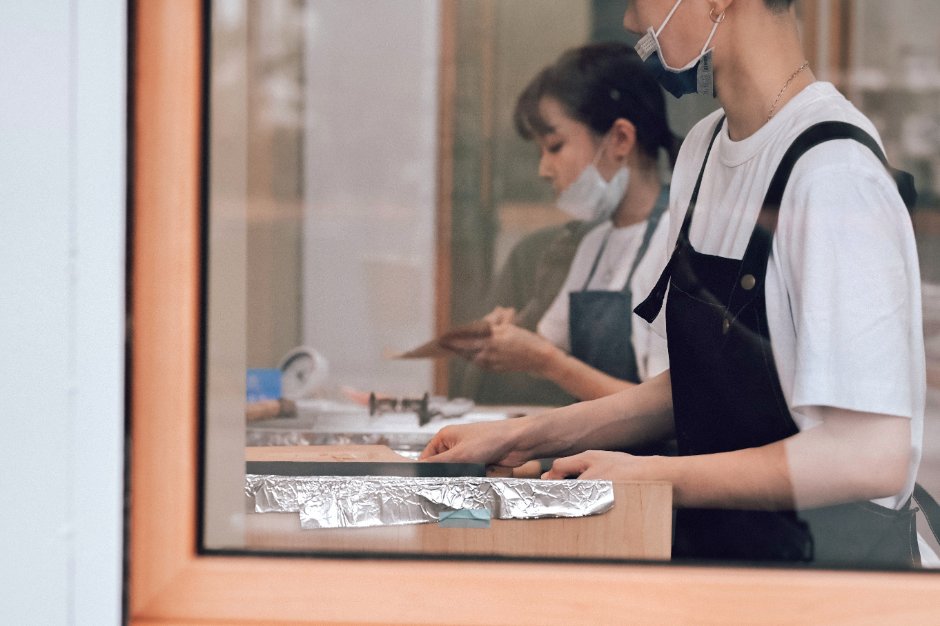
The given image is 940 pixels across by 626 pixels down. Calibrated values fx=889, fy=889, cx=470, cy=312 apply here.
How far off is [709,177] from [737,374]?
0.28m

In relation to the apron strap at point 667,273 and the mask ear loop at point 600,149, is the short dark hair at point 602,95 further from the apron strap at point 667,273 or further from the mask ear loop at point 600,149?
the apron strap at point 667,273

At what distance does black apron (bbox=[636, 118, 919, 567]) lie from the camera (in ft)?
3.44

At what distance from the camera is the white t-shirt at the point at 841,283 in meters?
1.09

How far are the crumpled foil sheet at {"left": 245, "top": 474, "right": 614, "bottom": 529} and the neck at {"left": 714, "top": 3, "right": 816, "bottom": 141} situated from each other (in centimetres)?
54

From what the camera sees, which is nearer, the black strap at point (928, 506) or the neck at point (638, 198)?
the black strap at point (928, 506)

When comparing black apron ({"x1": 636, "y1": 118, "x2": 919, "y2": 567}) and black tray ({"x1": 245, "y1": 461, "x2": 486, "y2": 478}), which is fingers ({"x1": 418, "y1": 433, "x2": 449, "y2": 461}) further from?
black apron ({"x1": 636, "y1": 118, "x2": 919, "y2": 567})

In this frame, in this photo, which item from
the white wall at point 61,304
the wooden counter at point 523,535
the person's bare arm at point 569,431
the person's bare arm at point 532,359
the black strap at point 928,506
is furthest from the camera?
the person's bare arm at point 532,359

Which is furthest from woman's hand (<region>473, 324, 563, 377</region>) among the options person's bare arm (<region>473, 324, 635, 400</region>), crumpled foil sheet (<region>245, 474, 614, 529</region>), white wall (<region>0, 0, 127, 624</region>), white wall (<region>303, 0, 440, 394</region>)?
white wall (<region>0, 0, 127, 624</region>)

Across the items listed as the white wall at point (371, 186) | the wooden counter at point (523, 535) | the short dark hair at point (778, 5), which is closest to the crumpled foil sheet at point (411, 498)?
the wooden counter at point (523, 535)

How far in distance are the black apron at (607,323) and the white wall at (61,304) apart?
833 mm

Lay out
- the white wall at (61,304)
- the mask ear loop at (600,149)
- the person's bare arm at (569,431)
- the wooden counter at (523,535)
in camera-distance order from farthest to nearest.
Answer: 1. the mask ear loop at (600,149)
2. the person's bare arm at (569,431)
3. the wooden counter at (523,535)
4. the white wall at (61,304)

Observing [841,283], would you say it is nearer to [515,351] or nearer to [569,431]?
[569,431]

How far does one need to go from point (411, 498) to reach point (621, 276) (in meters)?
0.64

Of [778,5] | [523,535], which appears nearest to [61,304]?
[523,535]
